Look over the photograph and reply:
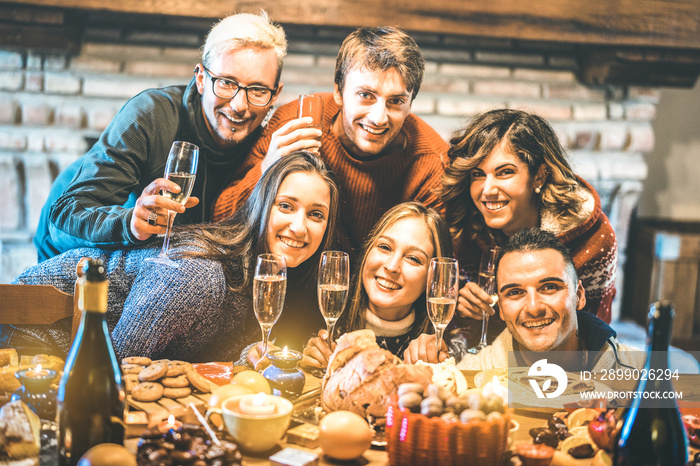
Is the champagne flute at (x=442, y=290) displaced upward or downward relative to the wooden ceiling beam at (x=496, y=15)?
downward

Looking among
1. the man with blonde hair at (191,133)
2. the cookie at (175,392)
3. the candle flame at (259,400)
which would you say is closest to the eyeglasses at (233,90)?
the man with blonde hair at (191,133)

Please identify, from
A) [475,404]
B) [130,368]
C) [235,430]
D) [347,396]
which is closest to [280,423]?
[235,430]

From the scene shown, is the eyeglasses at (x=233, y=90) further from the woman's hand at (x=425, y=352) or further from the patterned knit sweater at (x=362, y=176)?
the woman's hand at (x=425, y=352)

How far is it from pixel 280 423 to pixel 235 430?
0.28ft

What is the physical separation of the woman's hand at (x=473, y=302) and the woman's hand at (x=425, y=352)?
40 centimetres

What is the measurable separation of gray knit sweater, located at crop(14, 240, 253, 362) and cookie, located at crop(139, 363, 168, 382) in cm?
45

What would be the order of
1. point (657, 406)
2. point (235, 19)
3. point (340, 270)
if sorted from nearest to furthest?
point (657, 406), point (340, 270), point (235, 19)

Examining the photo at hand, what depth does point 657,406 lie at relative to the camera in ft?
3.72

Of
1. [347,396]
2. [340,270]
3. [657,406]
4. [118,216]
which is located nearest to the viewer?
[657,406]

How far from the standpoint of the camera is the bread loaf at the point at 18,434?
3.54 feet

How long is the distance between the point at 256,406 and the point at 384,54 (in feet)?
4.42

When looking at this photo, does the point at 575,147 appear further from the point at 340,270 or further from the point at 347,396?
the point at 347,396

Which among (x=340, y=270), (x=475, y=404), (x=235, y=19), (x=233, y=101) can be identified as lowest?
(x=475, y=404)

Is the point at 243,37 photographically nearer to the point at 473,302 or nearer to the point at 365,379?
the point at 473,302
